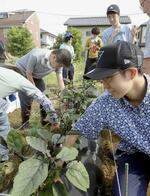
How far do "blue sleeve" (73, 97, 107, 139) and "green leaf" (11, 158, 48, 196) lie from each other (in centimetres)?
45

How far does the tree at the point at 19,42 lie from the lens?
30.5 metres

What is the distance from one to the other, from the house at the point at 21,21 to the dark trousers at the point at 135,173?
42664 millimetres

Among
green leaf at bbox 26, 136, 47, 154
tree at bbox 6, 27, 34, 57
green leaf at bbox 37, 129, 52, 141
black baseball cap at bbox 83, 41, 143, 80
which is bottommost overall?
tree at bbox 6, 27, 34, 57

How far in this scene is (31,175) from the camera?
1573 millimetres

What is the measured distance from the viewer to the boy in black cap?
5.73 feet

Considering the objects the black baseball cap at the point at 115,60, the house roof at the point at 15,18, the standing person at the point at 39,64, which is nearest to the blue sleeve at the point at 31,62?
the standing person at the point at 39,64

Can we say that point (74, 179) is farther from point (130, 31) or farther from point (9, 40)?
point (9, 40)

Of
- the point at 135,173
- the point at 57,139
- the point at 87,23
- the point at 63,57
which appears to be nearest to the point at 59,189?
the point at 57,139

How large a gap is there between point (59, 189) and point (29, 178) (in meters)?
0.23

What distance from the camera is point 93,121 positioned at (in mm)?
2020

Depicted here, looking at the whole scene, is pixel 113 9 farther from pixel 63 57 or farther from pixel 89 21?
pixel 89 21

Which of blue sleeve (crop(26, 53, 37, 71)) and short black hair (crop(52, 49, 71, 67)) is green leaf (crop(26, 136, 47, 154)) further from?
blue sleeve (crop(26, 53, 37, 71))

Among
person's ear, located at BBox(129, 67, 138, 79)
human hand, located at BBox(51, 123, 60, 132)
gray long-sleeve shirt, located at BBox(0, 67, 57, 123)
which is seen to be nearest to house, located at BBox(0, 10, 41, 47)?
gray long-sleeve shirt, located at BBox(0, 67, 57, 123)

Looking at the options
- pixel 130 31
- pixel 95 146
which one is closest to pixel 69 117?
pixel 95 146
